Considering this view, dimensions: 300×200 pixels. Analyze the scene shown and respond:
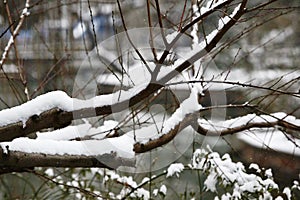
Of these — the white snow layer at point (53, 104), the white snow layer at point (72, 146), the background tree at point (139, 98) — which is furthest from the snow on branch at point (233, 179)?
the white snow layer at point (53, 104)

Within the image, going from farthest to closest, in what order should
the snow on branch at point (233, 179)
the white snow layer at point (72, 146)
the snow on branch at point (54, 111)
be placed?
1. the snow on branch at point (233, 179)
2. the white snow layer at point (72, 146)
3. the snow on branch at point (54, 111)

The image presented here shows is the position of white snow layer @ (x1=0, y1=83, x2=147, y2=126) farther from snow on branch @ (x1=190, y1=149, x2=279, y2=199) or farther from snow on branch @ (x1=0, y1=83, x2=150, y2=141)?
snow on branch @ (x1=190, y1=149, x2=279, y2=199)

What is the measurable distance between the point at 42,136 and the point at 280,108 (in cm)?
310

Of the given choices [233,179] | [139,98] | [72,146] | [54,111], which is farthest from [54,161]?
[233,179]

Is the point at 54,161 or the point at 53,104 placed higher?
the point at 53,104

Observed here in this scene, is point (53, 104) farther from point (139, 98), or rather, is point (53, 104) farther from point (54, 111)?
point (139, 98)

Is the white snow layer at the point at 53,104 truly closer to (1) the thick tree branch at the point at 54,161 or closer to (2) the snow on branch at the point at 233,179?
(1) the thick tree branch at the point at 54,161

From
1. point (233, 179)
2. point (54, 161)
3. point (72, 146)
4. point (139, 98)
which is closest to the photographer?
point (139, 98)

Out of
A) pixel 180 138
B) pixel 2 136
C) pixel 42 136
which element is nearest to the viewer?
pixel 2 136

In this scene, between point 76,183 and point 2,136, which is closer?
point 2,136

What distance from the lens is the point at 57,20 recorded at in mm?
4230

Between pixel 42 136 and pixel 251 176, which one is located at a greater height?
pixel 42 136

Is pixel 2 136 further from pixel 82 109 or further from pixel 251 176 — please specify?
pixel 251 176

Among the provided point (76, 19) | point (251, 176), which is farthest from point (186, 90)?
point (76, 19)
